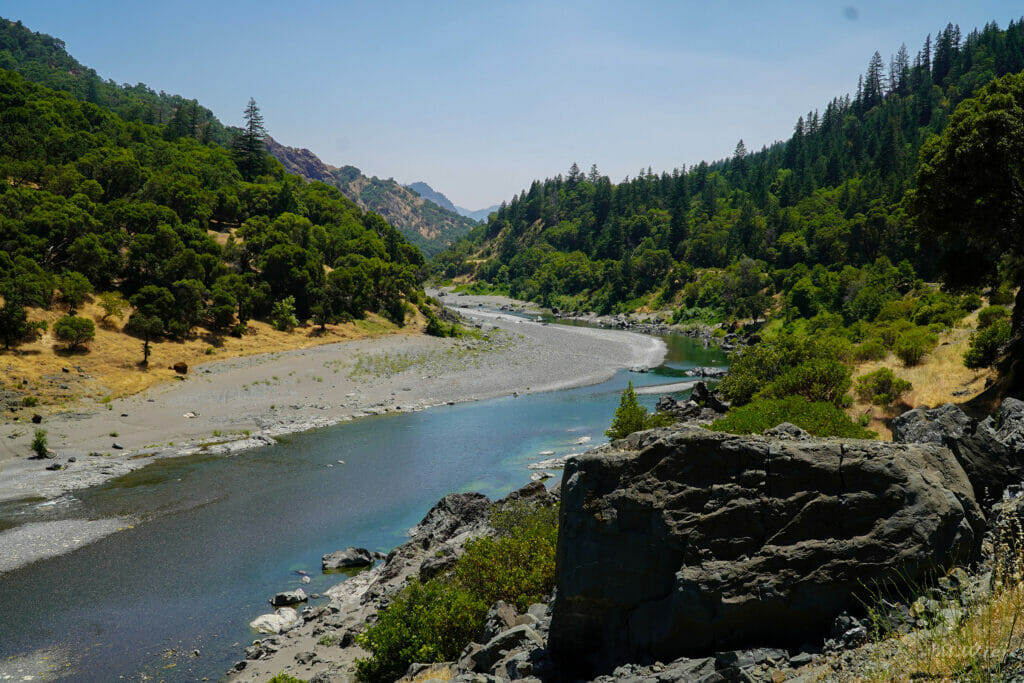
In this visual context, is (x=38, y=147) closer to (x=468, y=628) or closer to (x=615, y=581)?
(x=468, y=628)

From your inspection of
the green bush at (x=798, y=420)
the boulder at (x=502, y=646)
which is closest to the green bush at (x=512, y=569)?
the boulder at (x=502, y=646)

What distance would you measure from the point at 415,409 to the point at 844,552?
43.9m

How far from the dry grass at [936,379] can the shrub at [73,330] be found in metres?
53.6

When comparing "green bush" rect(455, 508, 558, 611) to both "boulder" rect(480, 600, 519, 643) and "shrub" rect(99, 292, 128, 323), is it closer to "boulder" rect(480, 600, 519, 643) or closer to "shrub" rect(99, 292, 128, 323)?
"boulder" rect(480, 600, 519, 643)

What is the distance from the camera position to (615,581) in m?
9.28

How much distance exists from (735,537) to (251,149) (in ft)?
403

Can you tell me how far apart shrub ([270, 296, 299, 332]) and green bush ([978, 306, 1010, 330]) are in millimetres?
63705

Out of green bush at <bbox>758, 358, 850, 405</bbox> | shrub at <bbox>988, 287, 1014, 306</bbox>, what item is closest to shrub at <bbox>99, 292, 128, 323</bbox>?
green bush at <bbox>758, 358, 850, 405</bbox>

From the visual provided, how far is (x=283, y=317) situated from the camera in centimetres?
6888

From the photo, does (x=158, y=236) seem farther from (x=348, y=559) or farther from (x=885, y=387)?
(x=885, y=387)

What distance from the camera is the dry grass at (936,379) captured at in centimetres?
2805

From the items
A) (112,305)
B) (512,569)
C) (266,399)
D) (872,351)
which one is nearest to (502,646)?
(512,569)

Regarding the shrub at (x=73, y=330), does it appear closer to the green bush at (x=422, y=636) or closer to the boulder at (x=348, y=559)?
the boulder at (x=348, y=559)

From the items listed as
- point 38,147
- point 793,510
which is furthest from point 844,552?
point 38,147
